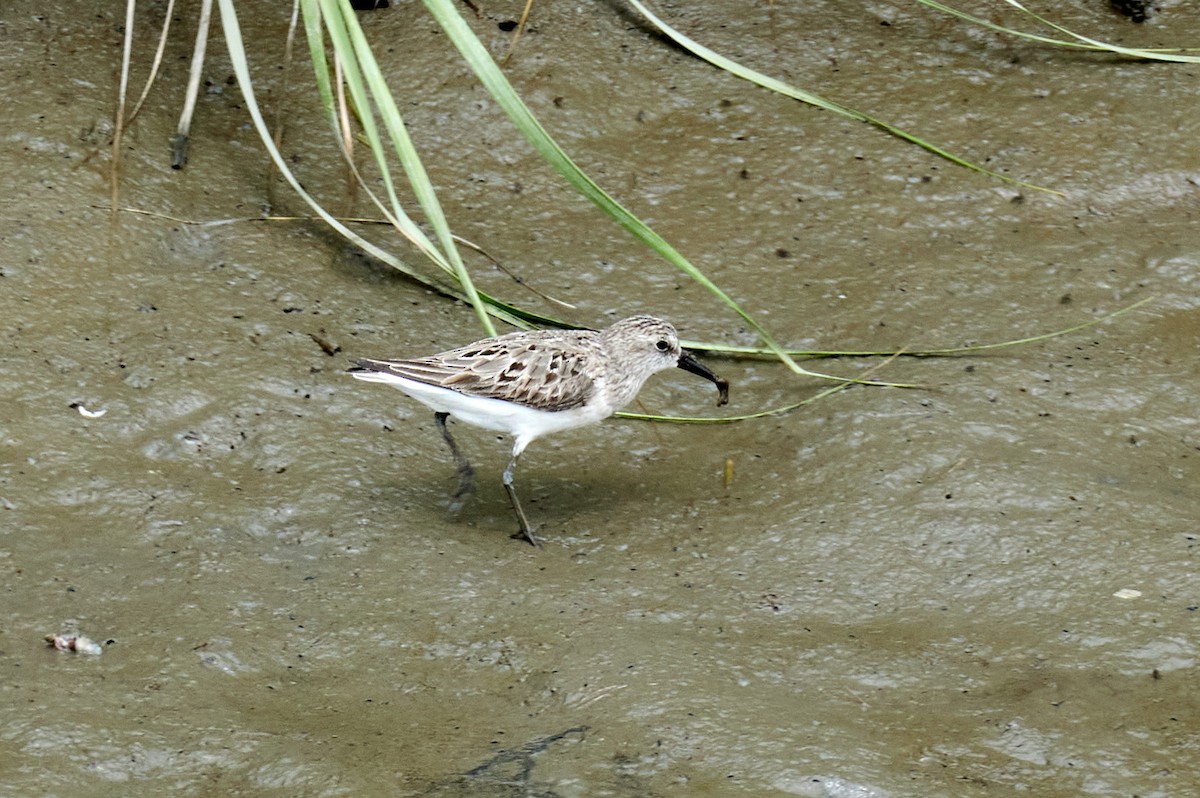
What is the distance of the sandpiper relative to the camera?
18.1 ft

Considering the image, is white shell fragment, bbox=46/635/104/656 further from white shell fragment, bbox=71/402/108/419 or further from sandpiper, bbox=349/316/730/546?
sandpiper, bbox=349/316/730/546

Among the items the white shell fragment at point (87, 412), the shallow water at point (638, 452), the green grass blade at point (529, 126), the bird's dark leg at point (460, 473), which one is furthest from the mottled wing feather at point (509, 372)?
the white shell fragment at point (87, 412)

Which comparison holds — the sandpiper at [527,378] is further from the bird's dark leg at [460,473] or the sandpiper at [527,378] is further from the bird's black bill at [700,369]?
the bird's black bill at [700,369]

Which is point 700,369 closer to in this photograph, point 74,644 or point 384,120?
point 384,120

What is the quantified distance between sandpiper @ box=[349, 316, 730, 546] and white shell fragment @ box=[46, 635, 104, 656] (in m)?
1.45

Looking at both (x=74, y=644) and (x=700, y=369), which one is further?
(x=700, y=369)

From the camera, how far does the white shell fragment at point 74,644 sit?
4555mm

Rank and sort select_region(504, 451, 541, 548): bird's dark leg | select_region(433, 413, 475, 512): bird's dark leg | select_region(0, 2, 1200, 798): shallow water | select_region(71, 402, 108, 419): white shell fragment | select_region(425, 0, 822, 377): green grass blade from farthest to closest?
select_region(433, 413, 475, 512): bird's dark leg
select_region(71, 402, 108, 419): white shell fragment
select_region(504, 451, 541, 548): bird's dark leg
select_region(425, 0, 822, 377): green grass blade
select_region(0, 2, 1200, 798): shallow water

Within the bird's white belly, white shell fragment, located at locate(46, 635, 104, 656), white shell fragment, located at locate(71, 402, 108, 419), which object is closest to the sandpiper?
the bird's white belly

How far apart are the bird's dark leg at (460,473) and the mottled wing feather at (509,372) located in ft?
0.92

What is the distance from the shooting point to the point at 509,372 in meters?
5.61

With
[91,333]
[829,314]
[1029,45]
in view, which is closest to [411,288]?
[91,333]

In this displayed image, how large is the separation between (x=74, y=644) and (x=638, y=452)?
8.20 feet

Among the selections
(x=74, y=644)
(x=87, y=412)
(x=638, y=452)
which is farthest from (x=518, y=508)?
(x=87, y=412)
